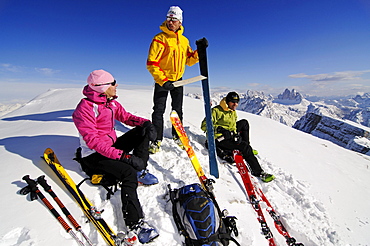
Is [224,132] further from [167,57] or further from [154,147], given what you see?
[167,57]

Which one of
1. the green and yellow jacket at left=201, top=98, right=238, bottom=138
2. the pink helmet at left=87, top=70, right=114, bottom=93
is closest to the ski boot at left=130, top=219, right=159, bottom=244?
the pink helmet at left=87, top=70, right=114, bottom=93

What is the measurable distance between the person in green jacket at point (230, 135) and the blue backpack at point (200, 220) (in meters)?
1.80

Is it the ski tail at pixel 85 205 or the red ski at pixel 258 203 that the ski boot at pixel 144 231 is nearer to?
the ski tail at pixel 85 205

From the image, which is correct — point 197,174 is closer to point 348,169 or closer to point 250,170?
point 250,170

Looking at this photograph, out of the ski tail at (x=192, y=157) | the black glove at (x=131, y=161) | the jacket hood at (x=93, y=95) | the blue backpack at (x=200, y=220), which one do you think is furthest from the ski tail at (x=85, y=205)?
the ski tail at (x=192, y=157)

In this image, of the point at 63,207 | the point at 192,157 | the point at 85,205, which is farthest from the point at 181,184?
the point at 63,207

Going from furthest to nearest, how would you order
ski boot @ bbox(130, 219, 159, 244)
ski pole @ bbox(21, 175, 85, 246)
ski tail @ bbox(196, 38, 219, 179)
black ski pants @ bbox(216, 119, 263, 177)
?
black ski pants @ bbox(216, 119, 263, 177), ski tail @ bbox(196, 38, 219, 179), ski boot @ bbox(130, 219, 159, 244), ski pole @ bbox(21, 175, 85, 246)

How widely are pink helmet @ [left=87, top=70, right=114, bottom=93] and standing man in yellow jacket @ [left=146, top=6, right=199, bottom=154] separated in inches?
49.3

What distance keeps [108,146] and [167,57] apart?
2.29 metres

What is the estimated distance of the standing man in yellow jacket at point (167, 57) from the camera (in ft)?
12.1

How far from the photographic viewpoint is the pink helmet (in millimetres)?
2635

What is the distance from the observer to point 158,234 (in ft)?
7.30

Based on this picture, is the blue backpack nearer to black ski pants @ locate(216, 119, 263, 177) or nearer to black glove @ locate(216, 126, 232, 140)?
black ski pants @ locate(216, 119, 263, 177)

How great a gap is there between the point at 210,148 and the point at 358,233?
2.89 metres
